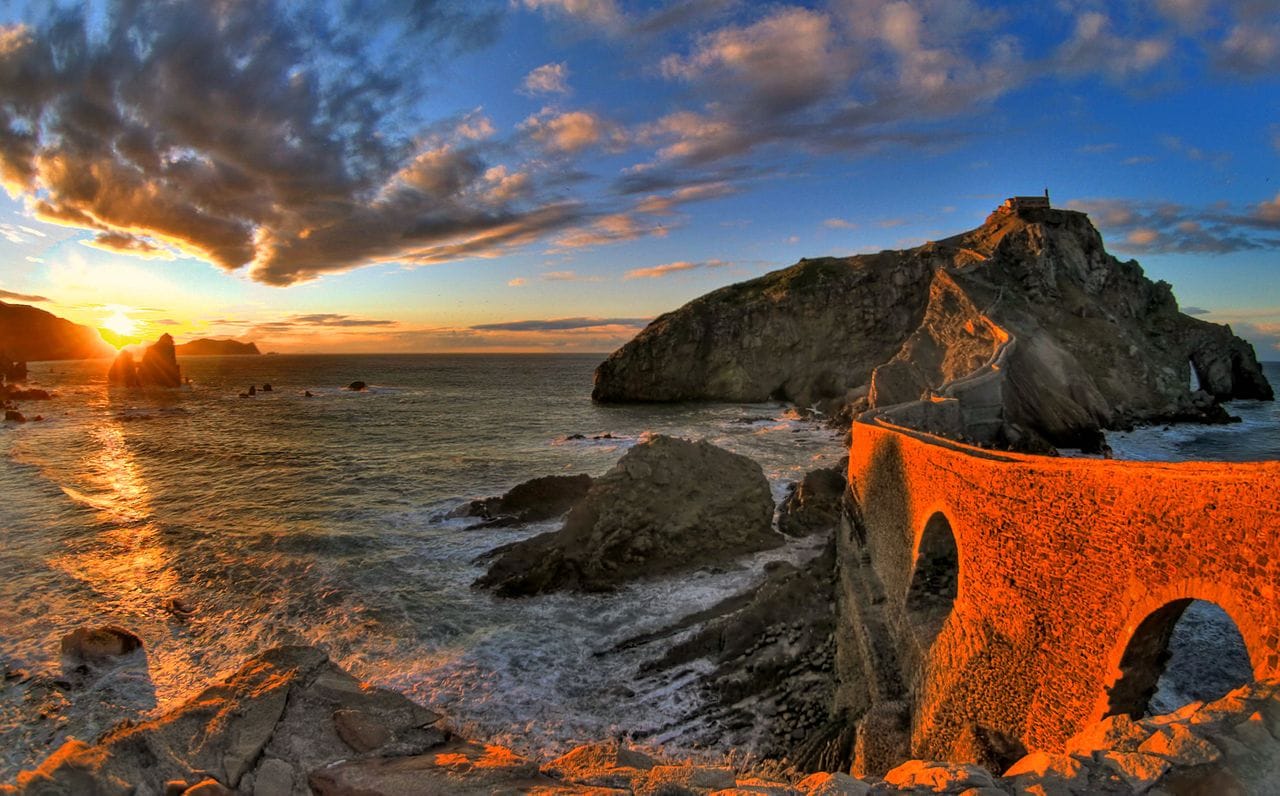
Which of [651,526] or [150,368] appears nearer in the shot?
[651,526]

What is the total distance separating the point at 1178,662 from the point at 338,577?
76.8 feet

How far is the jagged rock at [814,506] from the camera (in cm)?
2314

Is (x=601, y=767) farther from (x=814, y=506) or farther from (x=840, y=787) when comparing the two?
(x=814, y=506)

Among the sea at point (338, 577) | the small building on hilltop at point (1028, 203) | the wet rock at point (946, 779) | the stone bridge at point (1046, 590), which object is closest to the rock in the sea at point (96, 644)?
the sea at point (338, 577)

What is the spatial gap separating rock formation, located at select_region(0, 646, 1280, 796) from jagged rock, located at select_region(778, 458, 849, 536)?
1642cm

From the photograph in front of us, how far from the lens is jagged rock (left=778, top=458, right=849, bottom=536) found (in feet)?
75.9

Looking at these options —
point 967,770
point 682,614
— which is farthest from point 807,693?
point 967,770

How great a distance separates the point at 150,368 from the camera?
103500mm

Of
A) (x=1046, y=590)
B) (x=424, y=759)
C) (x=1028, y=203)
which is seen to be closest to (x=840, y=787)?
(x=424, y=759)

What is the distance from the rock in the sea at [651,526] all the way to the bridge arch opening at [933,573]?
316 inches

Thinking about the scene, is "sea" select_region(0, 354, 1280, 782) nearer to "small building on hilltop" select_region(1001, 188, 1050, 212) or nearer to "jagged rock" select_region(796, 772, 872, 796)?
"jagged rock" select_region(796, 772, 872, 796)

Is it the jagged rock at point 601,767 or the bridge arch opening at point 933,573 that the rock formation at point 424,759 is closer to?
the jagged rock at point 601,767

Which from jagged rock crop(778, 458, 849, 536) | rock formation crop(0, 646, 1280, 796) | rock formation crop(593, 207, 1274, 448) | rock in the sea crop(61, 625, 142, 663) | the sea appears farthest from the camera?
rock formation crop(593, 207, 1274, 448)

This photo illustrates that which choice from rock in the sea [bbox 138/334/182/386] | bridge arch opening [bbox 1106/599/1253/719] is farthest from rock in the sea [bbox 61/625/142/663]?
rock in the sea [bbox 138/334/182/386]
